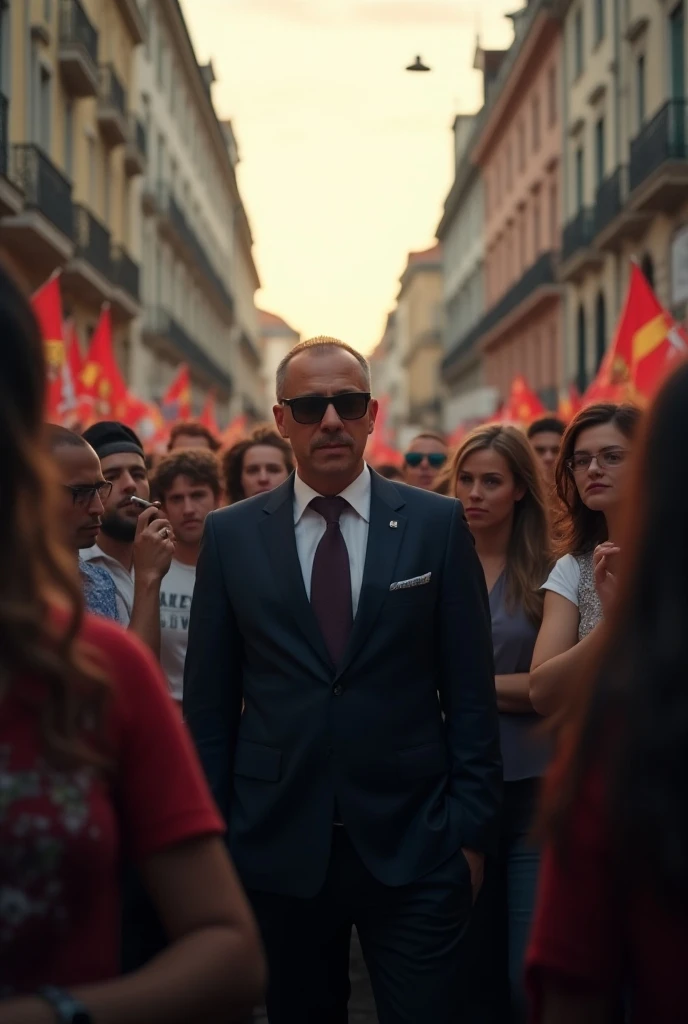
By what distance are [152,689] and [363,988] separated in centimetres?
485

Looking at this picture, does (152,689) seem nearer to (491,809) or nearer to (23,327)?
(23,327)

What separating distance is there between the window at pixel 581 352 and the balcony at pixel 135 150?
10061 millimetres

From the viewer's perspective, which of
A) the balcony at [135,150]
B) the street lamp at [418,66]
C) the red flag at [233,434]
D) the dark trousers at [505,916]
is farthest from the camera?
the balcony at [135,150]

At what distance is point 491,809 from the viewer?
4027mm

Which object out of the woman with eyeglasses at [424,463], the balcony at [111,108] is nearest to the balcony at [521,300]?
the balcony at [111,108]

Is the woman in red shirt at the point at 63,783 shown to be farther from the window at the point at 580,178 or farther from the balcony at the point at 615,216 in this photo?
the window at the point at 580,178

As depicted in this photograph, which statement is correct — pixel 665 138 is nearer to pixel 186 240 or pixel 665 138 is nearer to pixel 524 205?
pixel 524 205

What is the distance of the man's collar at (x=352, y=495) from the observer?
426 centimetres

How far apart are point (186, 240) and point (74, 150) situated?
60.7ft

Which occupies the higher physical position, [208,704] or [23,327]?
[23,327]

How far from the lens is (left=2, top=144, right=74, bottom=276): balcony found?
22906 millimetres

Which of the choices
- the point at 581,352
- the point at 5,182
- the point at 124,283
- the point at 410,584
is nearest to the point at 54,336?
the point at 5,182

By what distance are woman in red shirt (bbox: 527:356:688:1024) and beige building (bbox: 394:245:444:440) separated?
8338cm

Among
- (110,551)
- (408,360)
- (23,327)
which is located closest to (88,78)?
(110,551)
